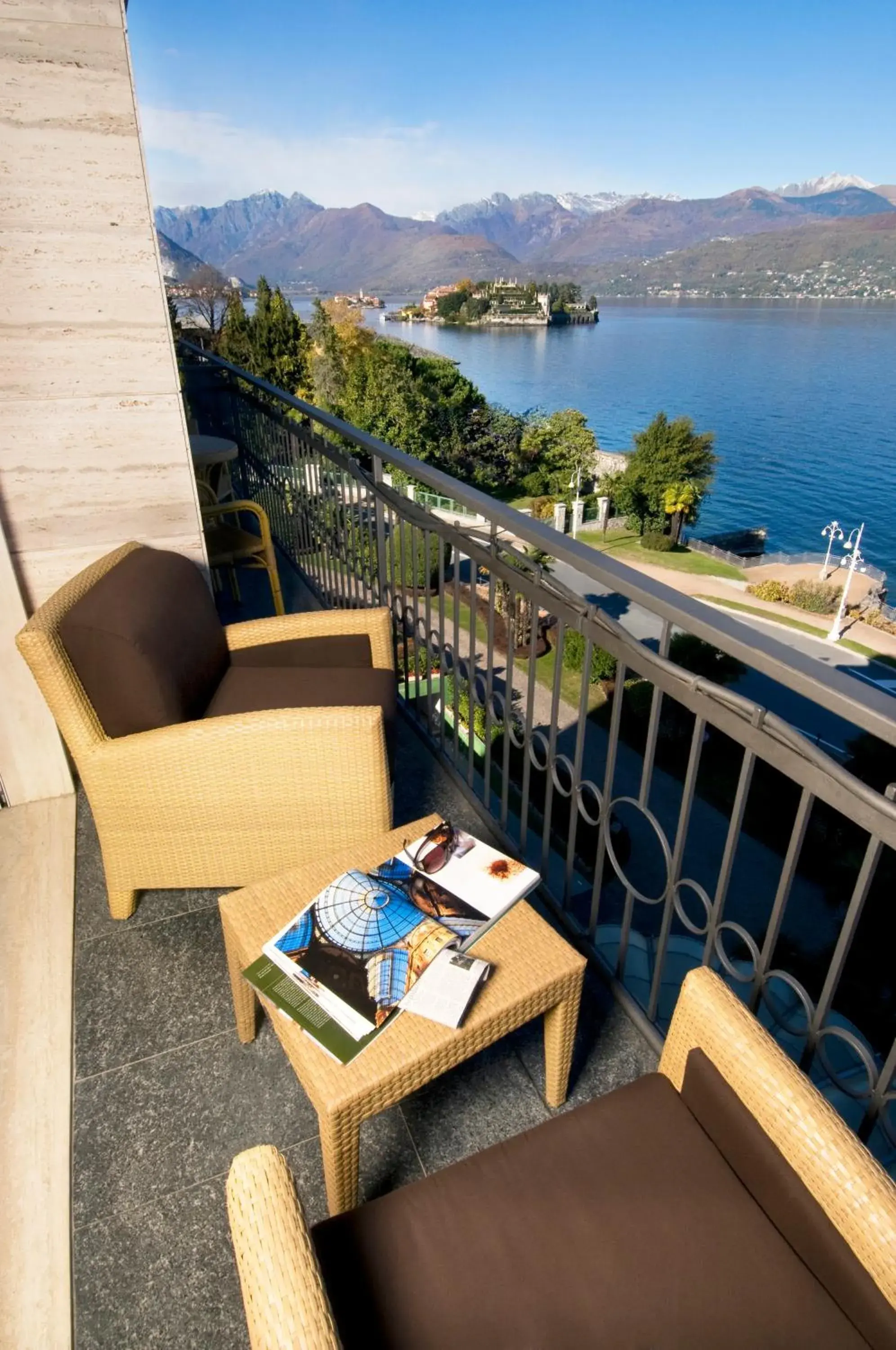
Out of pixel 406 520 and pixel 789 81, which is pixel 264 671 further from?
pixel 789 81

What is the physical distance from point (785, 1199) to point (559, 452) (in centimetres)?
4626

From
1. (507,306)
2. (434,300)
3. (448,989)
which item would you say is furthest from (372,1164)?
(434,300)

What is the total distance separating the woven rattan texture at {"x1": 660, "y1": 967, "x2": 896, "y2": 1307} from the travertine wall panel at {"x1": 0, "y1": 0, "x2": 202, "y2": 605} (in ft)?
6.78

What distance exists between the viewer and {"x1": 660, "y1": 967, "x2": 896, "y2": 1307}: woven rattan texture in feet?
2.55

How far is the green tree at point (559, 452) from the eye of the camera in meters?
44.2

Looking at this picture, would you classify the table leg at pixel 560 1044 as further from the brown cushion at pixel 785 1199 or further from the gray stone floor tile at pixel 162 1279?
the gray stone floor tile at pixel 162 1279

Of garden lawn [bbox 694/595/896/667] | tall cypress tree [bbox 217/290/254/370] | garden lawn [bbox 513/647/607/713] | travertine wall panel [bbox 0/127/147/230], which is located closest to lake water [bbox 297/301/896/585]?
garden lawn [bbox 694/595/896/667]

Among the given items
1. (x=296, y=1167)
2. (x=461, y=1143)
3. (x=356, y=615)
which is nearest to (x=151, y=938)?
(x=296, y=1167)

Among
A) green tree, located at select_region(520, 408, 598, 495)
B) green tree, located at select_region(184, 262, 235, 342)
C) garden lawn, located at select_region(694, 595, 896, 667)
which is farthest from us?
green tree, located at select_region(520, 408, 598, 495)

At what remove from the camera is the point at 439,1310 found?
82cm

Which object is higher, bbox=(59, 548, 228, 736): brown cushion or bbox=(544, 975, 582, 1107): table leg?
bbox=(59, 548, 228, 736): brown cushion

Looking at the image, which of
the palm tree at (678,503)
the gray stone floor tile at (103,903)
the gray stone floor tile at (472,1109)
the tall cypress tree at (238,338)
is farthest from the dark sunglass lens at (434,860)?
the palm tree at (678,503)

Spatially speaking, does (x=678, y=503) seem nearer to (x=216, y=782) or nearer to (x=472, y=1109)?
(x=216, y=782)

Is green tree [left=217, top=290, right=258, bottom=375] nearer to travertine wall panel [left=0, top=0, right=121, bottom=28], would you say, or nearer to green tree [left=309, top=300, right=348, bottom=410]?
green tree [left=309, top=300, right=348, bottom=410]
